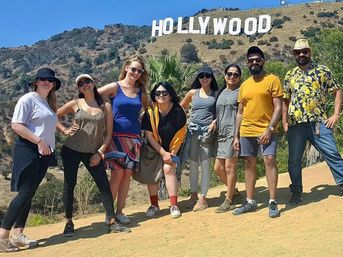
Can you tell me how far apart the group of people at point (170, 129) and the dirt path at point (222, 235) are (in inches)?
8.6

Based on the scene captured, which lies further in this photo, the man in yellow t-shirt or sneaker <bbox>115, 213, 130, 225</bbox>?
sneaker <bbox>115, 213, 130, 225</bbox>

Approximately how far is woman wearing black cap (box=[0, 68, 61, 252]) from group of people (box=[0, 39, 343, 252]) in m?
0.01

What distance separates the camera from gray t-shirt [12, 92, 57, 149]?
5297 mm

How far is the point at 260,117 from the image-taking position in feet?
18.9

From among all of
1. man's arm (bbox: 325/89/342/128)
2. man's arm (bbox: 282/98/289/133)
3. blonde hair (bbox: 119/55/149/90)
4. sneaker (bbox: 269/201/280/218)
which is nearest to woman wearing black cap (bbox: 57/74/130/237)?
blonde hair (bbox: 119/55/149/90)

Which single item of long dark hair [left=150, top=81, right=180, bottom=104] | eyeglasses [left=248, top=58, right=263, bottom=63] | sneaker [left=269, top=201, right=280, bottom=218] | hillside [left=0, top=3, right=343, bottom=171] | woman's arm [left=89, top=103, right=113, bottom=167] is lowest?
sneaker [left=269, top=201, right=280, bottom=218]

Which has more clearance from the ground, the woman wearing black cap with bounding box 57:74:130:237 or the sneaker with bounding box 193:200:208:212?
the woman wearing black cap with bounding box 57:74:130:237

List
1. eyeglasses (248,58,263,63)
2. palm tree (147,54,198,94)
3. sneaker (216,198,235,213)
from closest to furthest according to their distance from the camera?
eyeglasses (248,58,263,63)
sneaker (216,198,235,213)
palm tree (147,54,198,94)

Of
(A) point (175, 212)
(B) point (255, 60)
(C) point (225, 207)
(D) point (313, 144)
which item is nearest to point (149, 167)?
(A) point (175, 212)

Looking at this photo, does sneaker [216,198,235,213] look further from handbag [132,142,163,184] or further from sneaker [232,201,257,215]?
handbag [132,142,163,184]

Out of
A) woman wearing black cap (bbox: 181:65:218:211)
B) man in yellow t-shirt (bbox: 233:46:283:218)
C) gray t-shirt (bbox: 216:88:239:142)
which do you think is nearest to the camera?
man in yellow t-shirt (bbox: 233:46:283:218)

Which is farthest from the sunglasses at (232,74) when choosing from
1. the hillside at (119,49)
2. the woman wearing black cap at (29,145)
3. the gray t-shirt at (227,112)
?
the hillside at (119,49)

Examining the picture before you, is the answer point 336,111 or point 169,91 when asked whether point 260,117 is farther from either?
point 169,91

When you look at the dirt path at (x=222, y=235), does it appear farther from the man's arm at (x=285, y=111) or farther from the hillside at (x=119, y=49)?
the hillside at (x=119, y=49)
